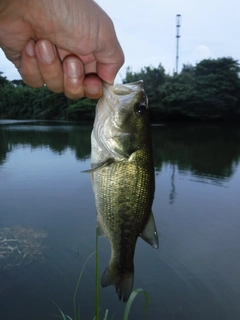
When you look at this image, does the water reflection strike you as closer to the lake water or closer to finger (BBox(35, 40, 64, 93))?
the lake water

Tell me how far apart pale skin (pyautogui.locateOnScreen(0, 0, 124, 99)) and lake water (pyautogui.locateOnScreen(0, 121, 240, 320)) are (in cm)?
351

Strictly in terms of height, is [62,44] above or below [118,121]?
above

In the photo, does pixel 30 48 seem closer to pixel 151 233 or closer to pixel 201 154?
pixel 151 233

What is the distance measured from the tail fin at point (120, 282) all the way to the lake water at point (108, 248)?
8.89 feet

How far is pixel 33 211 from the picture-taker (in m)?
7.36

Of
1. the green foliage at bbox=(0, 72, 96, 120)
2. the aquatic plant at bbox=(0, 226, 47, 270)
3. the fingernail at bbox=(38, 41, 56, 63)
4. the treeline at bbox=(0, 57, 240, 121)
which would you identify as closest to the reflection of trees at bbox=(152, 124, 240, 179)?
the aquatic plant at bbox=(0, 226, 47, 270)

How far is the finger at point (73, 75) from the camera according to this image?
5.57ft

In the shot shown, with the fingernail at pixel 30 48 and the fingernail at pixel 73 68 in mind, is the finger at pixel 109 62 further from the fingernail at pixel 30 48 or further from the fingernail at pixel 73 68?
the fingernail at pixel 30 48

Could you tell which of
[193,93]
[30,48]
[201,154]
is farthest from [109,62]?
[193,93]

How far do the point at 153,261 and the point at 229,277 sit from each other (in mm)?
1265

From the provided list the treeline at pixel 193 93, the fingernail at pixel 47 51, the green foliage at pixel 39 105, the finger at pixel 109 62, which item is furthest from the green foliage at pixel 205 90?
the fingernail at pixel 47 51

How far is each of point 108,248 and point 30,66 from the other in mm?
4433

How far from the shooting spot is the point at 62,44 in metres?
1.62

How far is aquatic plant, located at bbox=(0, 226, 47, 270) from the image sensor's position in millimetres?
5168
